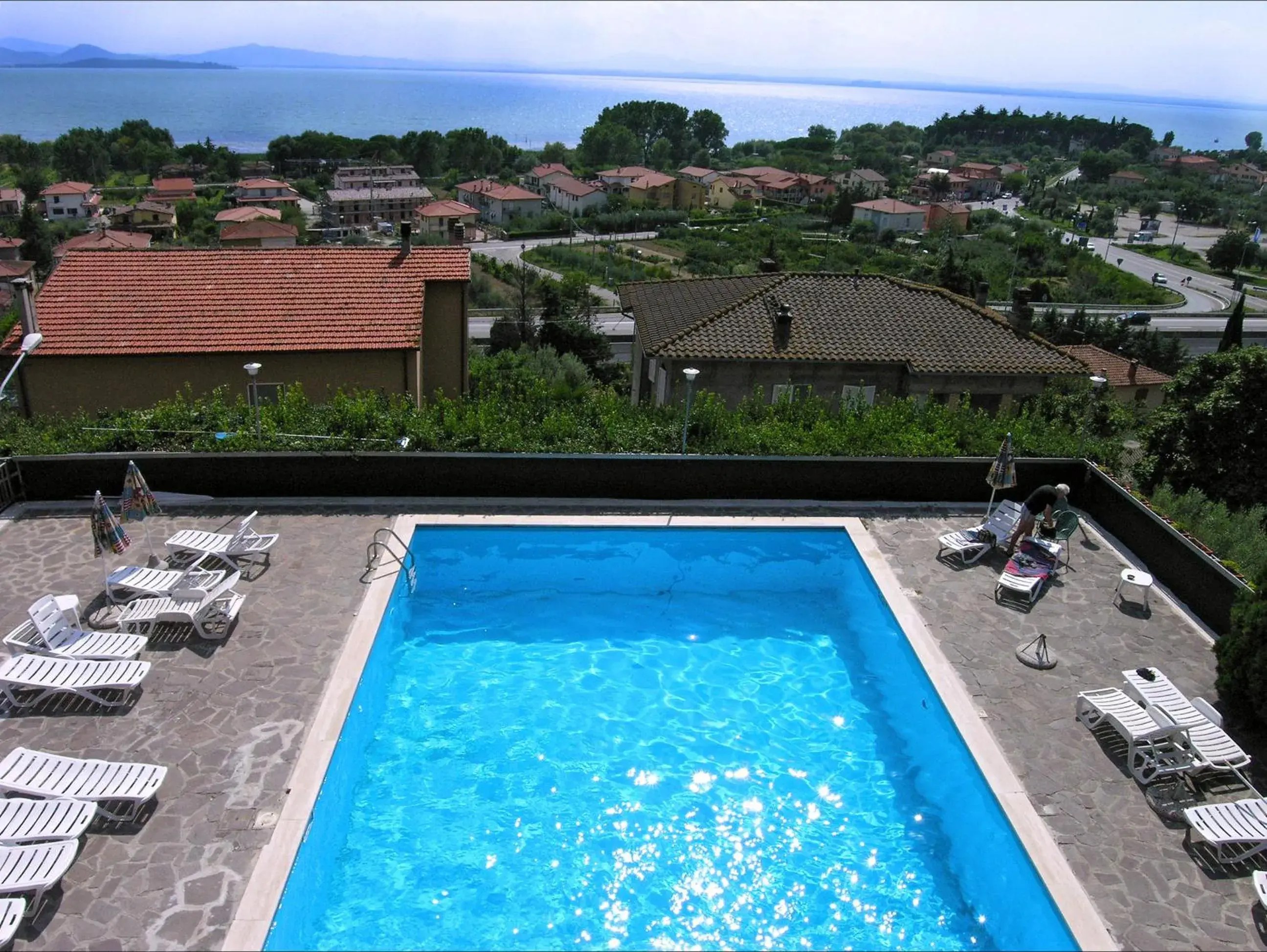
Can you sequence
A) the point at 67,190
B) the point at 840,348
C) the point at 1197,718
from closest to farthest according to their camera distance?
the point at 1197,718, the point at 840,348, the point at 67,190

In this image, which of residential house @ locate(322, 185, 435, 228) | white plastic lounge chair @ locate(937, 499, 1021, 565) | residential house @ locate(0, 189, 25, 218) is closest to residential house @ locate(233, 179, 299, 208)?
residential house @ locate(322, 185, 435, 228)

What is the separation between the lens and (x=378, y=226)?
11631 cm

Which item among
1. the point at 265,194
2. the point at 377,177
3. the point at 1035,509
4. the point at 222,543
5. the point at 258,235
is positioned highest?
the point at 1035,509

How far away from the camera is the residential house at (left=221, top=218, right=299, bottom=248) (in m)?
91.0

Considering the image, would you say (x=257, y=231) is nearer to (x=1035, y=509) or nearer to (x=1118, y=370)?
(x=1118, y=370)

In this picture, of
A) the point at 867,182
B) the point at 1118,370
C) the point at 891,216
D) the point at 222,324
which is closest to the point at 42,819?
the point at 222,324

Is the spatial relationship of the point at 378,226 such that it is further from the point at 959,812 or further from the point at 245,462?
the point at 959,812

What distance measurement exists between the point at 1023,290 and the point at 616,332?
135 ft

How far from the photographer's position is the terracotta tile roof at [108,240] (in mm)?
77188

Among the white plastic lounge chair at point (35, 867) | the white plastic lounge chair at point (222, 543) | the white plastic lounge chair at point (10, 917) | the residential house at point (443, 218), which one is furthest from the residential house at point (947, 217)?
the white plastic lounge chair at point (10, 917)

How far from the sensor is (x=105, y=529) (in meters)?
10.9

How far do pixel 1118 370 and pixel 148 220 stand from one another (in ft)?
349

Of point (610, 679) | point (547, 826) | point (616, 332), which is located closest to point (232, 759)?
point (547, 826)

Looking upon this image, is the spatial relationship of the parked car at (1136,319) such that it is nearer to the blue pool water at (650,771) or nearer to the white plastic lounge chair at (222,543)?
the blue pool water at (650,771)
